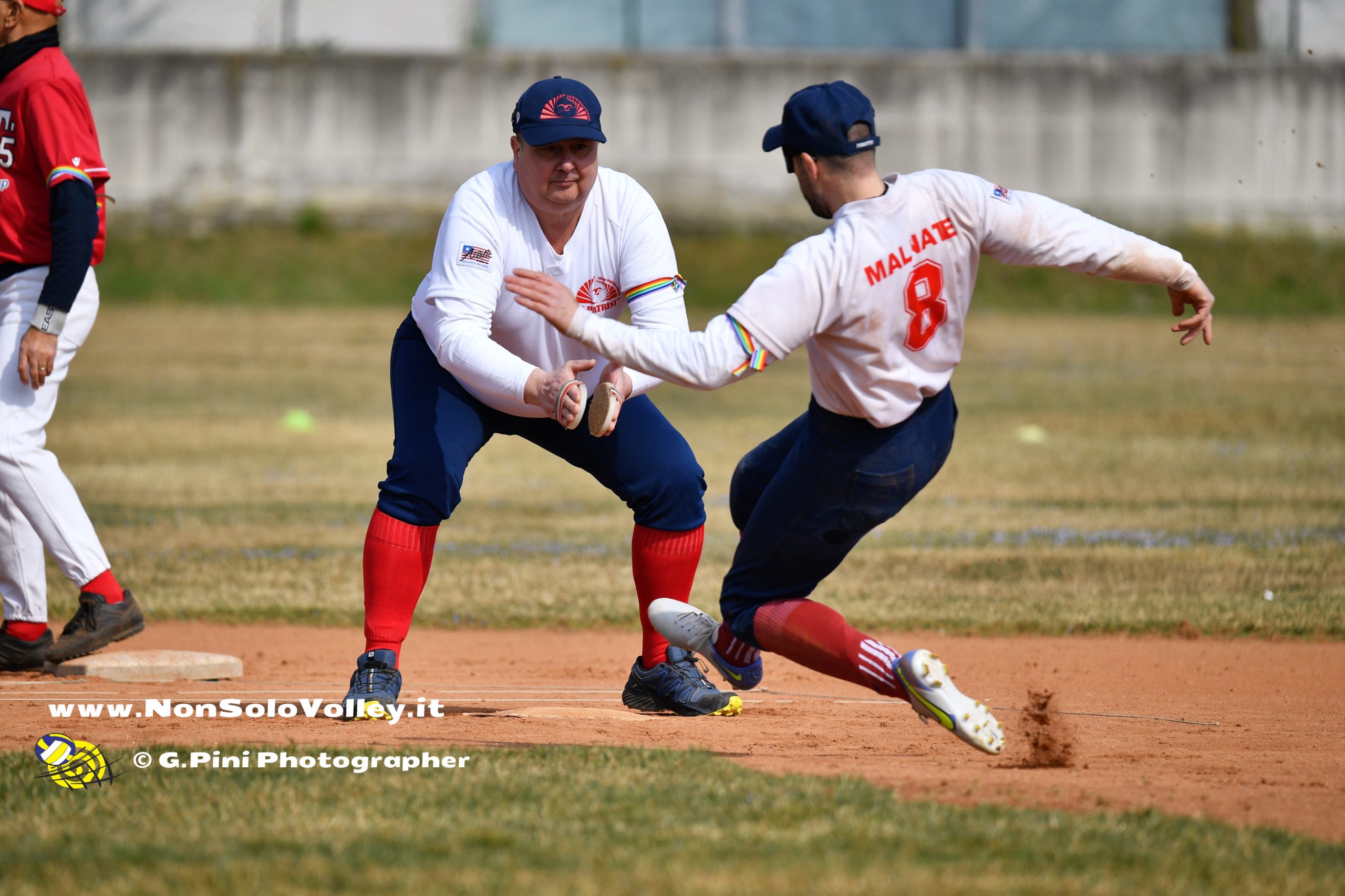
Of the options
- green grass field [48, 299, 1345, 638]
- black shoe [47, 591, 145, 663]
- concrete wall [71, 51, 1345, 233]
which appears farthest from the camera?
concrete wall [71, 51, 1345, 233]

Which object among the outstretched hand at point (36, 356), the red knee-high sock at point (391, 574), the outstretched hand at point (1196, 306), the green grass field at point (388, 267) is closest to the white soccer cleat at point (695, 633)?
the red knee-high sock at point (391, 574)

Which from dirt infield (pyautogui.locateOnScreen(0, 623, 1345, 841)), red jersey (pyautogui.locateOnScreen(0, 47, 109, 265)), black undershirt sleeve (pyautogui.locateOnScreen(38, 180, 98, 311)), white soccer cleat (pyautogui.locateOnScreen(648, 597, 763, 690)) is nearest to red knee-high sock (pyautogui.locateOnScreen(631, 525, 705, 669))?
dirt infield (pyautogui.locateOnScreen(0, 623, 1345, 841))

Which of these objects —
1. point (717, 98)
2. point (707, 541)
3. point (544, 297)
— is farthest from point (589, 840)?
point (717, 98)

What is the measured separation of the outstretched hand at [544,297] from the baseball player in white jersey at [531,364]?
51 centimetres

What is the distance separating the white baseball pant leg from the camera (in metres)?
5.93

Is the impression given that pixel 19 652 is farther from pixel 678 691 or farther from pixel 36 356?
pixel 678 691

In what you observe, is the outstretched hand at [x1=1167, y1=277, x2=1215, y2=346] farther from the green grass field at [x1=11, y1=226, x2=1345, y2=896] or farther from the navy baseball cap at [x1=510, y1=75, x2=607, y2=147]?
the navy baseball cap at [x1=510, y1=75, x2=607, y2=147]

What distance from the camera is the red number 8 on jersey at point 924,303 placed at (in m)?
4.33

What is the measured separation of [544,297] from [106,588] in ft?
9.58

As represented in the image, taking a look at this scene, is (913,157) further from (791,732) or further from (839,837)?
(839,837)

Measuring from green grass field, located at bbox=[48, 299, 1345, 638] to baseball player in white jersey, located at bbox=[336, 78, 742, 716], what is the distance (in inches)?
99.9

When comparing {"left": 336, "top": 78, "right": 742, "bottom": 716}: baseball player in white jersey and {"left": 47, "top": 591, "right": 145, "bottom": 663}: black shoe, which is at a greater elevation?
{"left": 336, "top": 78, "right": 742, "bottom": 716}: baseball player in white jersey

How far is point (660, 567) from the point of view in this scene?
5520 mm

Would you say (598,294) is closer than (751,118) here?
Yes
